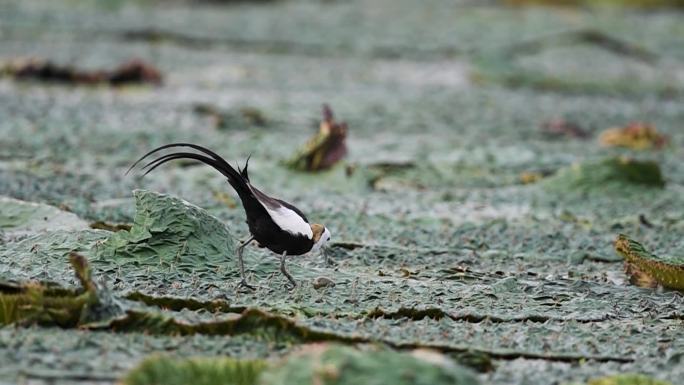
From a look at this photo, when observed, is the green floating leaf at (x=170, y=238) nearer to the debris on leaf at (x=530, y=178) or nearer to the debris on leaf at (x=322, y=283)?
the debris on leaf at (x=322, y=283)

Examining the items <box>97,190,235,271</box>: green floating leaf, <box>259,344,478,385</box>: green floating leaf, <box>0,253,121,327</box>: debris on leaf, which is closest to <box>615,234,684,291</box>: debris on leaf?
<box>97,190,235,271</box>: green floating leaf

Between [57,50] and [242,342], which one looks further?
[57,50]

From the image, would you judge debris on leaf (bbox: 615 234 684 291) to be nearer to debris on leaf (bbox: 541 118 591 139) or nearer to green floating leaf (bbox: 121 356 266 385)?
green floating leaf (bbox: 121 356 266 385)

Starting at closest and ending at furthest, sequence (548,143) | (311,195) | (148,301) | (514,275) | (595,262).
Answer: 1. (148,301)
2. (514,275)
3. (595,262)
4. (311,195)
5. (548,143)

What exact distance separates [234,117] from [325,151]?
150 centimetres

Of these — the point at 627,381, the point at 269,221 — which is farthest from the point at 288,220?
the point at 627,381

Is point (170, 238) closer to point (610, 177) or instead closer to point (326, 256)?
point (326, 256)

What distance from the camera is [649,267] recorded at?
3336 millimetres

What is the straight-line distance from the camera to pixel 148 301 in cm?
284

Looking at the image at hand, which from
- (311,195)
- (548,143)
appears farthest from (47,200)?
(548,143)

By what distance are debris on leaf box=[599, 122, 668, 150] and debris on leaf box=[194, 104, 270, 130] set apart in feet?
5.35

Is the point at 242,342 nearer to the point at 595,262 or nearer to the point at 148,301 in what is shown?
the point at 148,301

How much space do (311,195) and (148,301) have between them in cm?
194

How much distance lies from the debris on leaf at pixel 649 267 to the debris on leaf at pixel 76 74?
456cm
